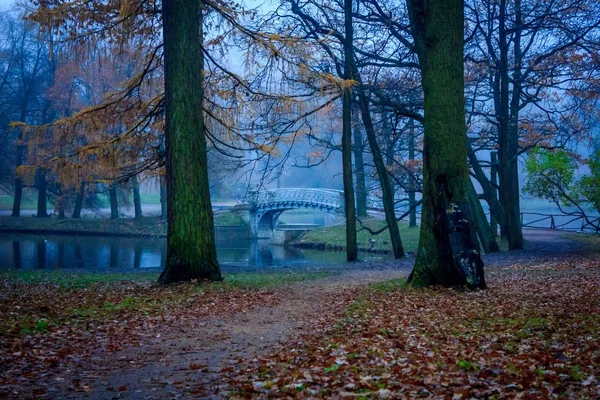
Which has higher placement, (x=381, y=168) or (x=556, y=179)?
(x=381, y=168)

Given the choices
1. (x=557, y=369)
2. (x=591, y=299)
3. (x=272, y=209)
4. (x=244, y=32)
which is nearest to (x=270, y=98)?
(x=244, y=32)

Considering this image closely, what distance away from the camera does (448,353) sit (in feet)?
17.4

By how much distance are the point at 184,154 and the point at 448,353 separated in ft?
22.2

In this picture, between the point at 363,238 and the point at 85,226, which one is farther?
the point at 85,226

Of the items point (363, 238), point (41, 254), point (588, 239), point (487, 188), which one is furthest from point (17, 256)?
point (588, 239)

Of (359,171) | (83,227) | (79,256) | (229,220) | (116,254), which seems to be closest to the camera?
(79,256)

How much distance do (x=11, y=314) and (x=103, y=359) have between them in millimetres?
2385

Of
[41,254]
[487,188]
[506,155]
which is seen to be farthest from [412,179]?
[41,254]

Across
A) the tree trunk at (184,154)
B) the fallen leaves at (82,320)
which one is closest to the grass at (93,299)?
the fallen leaves at (82,320)

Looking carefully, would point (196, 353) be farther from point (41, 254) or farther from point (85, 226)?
point (85, 226)

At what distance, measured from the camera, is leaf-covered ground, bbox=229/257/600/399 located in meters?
4.23

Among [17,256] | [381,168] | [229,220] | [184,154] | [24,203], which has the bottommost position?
[17,256]

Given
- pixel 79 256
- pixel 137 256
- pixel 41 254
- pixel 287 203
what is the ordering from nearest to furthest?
pixel 79 256
pixel 41 254
pixel 137 256
pixel 287 203

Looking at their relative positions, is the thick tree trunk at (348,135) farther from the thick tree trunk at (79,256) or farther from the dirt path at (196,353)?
the thick tree trunk at (79,256)
